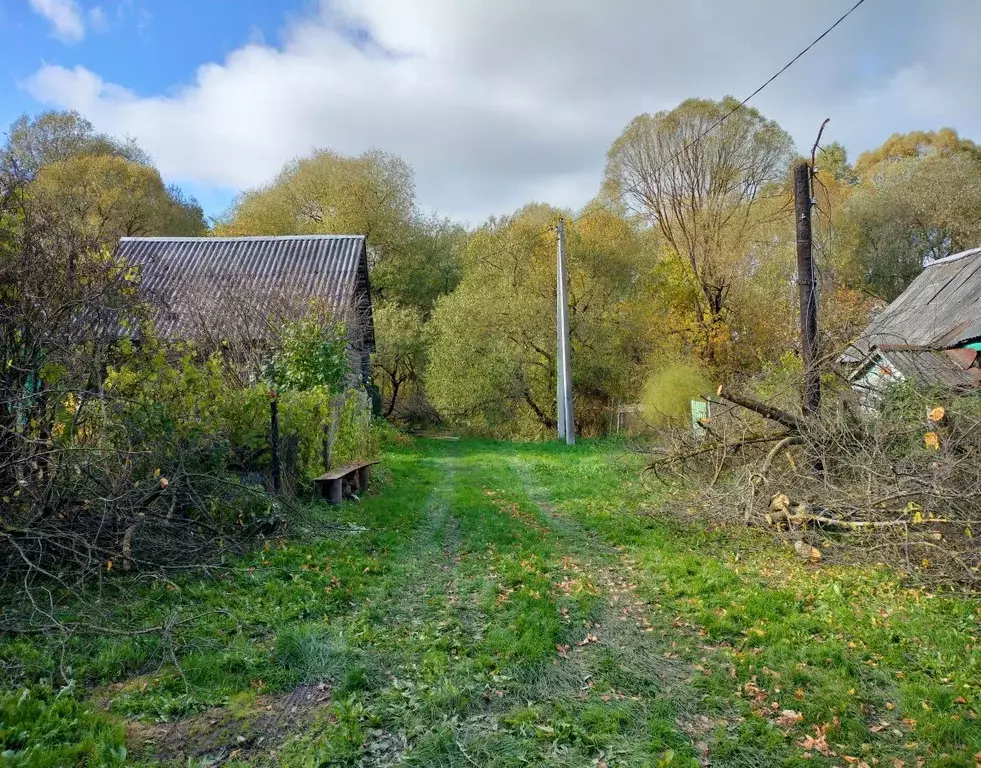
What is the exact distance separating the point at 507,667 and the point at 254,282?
14.2 m

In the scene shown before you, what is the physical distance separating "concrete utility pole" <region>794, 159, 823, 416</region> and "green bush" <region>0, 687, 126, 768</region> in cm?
765

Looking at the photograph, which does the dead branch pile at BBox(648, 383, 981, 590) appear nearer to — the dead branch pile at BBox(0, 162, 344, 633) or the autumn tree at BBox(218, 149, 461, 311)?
the dead branch pile at BBox(0, 162, 344, 633)

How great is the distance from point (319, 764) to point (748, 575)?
14.6ft

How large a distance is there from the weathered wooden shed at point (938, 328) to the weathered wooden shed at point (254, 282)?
10873 millimetres

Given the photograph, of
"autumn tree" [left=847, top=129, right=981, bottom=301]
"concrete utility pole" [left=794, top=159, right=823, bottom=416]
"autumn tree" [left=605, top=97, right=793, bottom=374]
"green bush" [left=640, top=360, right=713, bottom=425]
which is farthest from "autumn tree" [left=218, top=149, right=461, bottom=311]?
"concrete utility pole" [left=794, top=159, right=823, bottom=416]

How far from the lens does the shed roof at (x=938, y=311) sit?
462 inches

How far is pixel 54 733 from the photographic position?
125 inches

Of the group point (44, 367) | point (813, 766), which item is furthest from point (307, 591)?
point (813, 766)

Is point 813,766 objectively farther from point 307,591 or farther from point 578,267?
point 578,267

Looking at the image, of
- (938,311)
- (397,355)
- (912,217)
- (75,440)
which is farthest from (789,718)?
(912,217)

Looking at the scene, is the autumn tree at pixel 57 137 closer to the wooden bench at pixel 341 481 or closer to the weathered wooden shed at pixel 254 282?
the weathered wooden shed at pixel 254 282

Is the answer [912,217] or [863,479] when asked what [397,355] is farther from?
[912,217]

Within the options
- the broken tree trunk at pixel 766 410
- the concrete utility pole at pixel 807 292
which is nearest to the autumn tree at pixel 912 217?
the concrete utility pole at pixel 807 292

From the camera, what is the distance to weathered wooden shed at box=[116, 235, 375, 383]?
1355 centimetres
